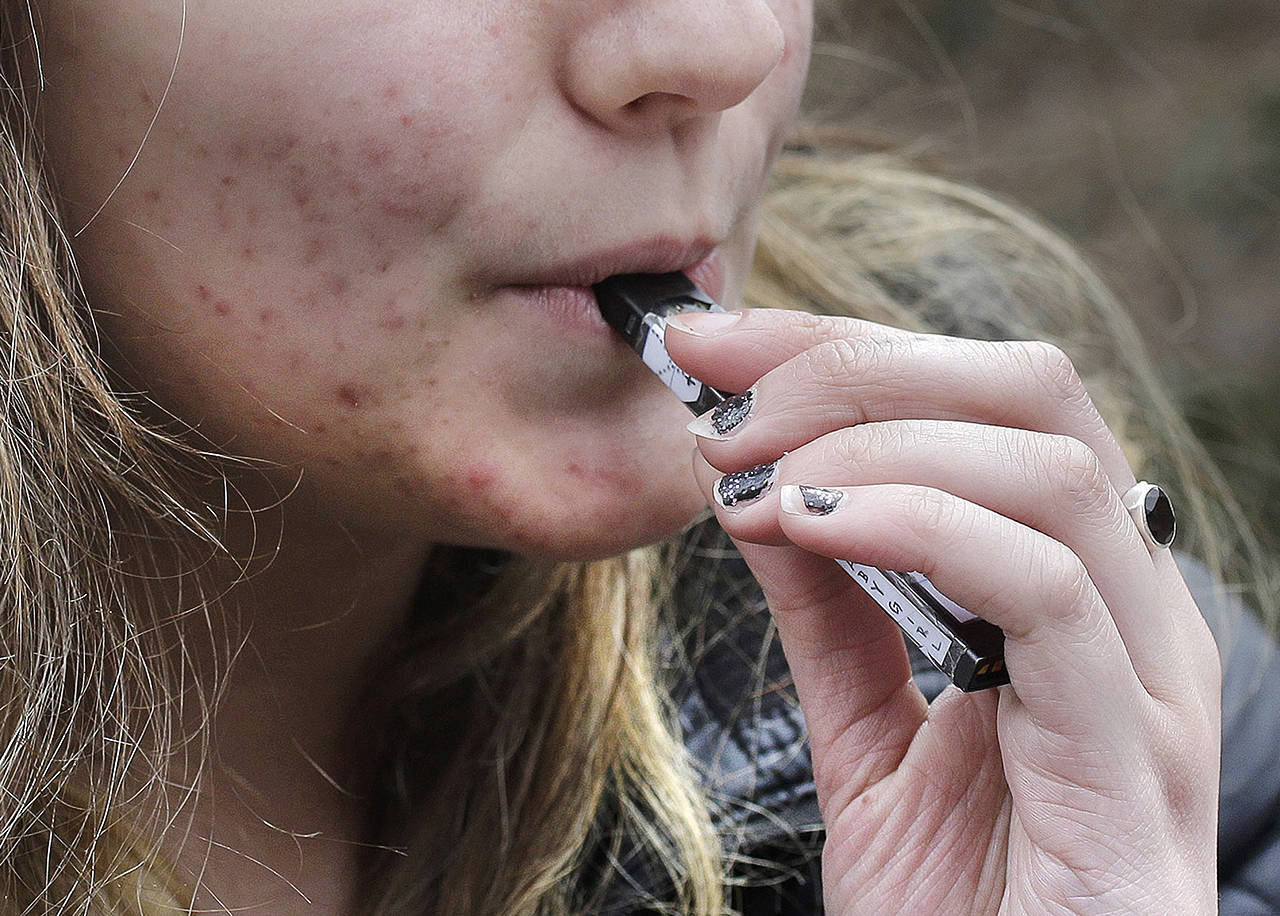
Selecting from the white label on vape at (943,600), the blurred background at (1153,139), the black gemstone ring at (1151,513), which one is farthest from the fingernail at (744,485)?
the blurred background at (1153,139)

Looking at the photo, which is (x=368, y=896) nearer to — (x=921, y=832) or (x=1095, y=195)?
(x=921, y=832)

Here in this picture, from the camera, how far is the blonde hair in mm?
944

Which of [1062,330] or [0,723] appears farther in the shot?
[1062,330]

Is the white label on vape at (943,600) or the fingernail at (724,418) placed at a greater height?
the fingernail at (724,418)

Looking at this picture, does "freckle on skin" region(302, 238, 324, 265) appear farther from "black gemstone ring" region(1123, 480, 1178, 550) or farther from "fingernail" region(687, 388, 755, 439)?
"black gemstone ring" region(1123, 480, 1178, 550)

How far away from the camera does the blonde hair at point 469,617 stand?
94cm

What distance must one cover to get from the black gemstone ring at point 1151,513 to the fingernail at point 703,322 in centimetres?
29

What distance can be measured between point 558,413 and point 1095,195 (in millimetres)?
3668

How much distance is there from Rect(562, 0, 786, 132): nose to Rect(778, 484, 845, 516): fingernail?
0.28m

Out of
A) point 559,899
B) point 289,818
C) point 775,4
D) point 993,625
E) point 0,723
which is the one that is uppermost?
point 775,4

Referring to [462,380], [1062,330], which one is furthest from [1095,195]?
[462,380]

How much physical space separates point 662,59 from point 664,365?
21 centimetres

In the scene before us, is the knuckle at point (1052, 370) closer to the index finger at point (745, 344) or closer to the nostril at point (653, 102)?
the index finger at point (745, 344)

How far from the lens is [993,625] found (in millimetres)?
881
